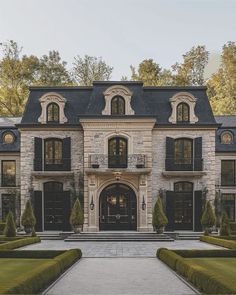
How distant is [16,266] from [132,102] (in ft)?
63.1

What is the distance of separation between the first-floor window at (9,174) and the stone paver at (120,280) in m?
18.4

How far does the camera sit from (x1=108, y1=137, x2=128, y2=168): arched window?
1271 inches

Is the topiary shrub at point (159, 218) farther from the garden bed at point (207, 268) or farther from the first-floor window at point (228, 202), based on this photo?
the garden bed at point (207, 268)

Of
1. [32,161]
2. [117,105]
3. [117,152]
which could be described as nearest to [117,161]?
[117,152]

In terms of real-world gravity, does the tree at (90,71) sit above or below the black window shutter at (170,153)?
above

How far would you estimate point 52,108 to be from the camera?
33.6 m

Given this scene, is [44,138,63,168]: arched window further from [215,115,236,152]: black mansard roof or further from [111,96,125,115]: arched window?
[215,115,236,152]: black mansard roof

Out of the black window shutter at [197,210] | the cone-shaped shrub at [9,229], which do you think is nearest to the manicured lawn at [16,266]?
the cone-shaped shrub at [9,229]

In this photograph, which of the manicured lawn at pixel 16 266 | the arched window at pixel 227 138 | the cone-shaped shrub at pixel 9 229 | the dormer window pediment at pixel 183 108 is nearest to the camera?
the manicured lawn at pixel 16 266

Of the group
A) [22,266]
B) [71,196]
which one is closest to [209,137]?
[71,196]

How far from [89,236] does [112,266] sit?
42.0ft

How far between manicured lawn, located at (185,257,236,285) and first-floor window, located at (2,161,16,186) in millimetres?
20777

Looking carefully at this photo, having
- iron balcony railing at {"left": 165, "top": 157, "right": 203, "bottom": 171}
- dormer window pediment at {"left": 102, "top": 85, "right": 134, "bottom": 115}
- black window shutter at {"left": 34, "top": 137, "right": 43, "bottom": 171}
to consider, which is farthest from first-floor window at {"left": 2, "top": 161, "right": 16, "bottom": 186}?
iron balcony railing at {"left": 165, "top": 157, "right": 203, "bottom": 171}

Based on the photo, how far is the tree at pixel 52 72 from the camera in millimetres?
51719
